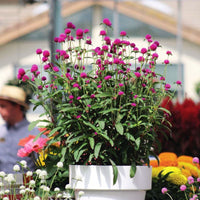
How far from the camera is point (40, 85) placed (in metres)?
1.95

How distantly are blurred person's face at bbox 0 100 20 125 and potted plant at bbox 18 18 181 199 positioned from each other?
2563 mm

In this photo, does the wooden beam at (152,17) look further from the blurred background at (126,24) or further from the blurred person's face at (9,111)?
the blurred person's face at (9,111)

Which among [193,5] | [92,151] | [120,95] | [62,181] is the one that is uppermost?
[193,5]

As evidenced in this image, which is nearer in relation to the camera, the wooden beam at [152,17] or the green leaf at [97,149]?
the green leaf at [97,149]

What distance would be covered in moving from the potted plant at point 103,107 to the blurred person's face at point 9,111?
256 cm

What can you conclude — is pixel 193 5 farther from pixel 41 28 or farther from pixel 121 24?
pixel 41 28

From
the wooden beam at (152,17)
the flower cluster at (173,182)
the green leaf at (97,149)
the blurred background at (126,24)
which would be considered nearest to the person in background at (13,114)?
the flower cluster at (173,182)

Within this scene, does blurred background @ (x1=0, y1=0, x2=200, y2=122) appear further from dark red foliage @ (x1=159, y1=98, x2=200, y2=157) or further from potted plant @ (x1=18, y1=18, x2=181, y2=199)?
potted plant @ (x1=18, y1=18, x2=181, y2=199)

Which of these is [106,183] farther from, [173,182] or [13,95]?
[13,95]

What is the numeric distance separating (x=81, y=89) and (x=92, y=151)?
0.84 feet

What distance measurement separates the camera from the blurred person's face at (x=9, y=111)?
4.48m

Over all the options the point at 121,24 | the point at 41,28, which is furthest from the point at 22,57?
the point at 121,24

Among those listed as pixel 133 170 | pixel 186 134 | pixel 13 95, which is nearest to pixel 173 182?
pixel 133 170

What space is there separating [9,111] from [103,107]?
284 centimetres
